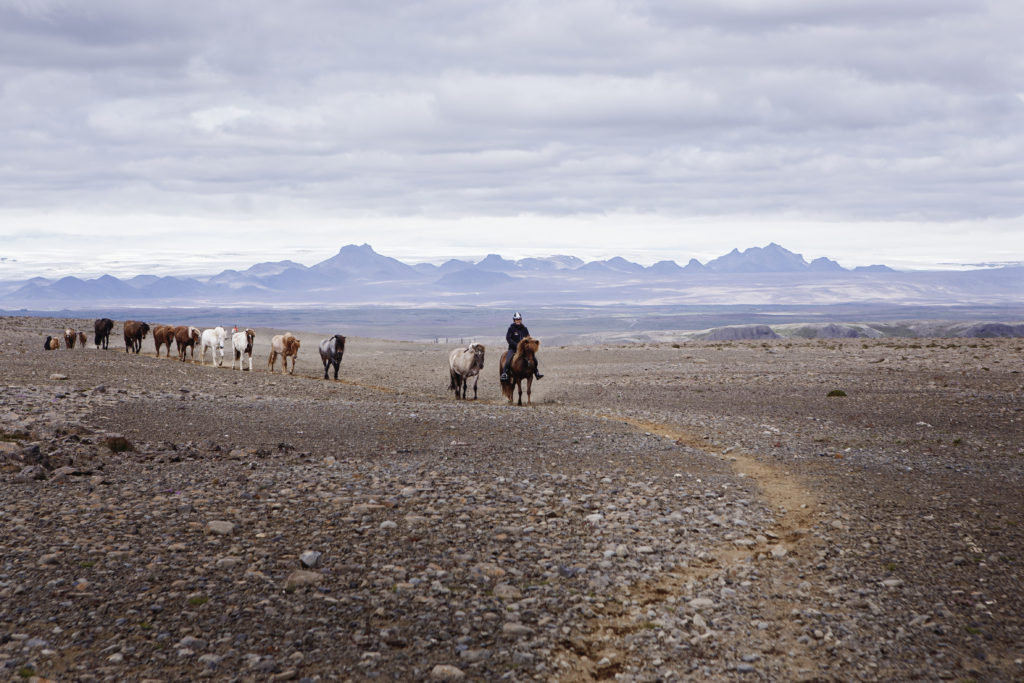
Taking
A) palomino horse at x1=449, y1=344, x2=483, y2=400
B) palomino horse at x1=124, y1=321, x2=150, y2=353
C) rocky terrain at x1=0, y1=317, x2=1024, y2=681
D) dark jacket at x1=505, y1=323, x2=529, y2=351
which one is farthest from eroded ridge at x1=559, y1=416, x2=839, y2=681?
palomino horse at x1=124, y1=321, x2=150, y2=353

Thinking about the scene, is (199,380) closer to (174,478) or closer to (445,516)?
(174,478)

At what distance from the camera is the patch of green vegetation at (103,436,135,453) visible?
42.9ft

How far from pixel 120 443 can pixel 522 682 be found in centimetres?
936

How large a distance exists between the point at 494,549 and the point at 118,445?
746 centimetres

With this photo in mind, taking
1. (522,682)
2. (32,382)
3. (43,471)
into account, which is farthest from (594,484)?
(32,382)

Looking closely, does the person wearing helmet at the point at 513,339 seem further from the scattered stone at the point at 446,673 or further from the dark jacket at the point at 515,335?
the scattered stone at the point at 446,673

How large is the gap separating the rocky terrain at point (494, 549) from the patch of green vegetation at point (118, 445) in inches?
2.7

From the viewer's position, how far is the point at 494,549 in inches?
354

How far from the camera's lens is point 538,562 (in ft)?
28.7

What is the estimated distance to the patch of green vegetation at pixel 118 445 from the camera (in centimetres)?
1308

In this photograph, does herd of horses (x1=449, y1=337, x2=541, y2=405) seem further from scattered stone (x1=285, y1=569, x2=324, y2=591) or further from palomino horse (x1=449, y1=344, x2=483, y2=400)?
scattered stone (x1=285, y1=569, x2=324, y2=591)

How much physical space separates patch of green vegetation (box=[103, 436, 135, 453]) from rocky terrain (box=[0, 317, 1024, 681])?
0.22ft

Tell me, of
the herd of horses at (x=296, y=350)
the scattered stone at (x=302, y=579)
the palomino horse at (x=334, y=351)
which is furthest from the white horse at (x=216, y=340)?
the scattered stone at (x=302, y=579)

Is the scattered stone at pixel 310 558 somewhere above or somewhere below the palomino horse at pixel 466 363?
below
